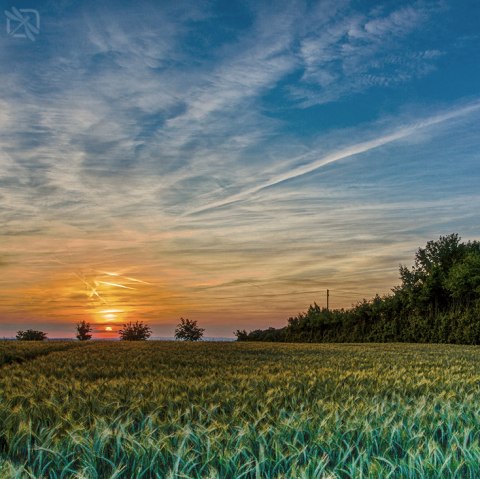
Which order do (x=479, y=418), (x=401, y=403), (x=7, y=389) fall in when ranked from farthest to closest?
(x=7, y=389)
(x=401, y=403)
(x=479, y=418)

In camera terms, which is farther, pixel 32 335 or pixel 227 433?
pixel 32 335

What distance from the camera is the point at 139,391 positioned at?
17.1 ft

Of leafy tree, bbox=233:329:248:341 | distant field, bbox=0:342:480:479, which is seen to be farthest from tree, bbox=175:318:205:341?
distant field, bbox=0:342:480:479

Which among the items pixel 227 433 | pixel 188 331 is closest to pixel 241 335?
pixel 188 331

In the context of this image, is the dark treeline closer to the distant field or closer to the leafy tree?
the leafy tree

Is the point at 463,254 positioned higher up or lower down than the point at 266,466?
higher up

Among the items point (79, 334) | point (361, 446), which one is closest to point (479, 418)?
point (361, 446)

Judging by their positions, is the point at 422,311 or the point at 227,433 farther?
the point at 422,311

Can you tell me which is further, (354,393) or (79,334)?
(79,334)

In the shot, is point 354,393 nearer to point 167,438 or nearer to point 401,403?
point 401,403

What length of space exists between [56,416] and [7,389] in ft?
5.56

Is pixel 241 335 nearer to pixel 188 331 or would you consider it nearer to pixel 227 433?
pixel 188 331

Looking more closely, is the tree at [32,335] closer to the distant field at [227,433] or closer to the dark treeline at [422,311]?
the dark treeline at [422,311]

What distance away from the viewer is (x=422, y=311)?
4216cm
